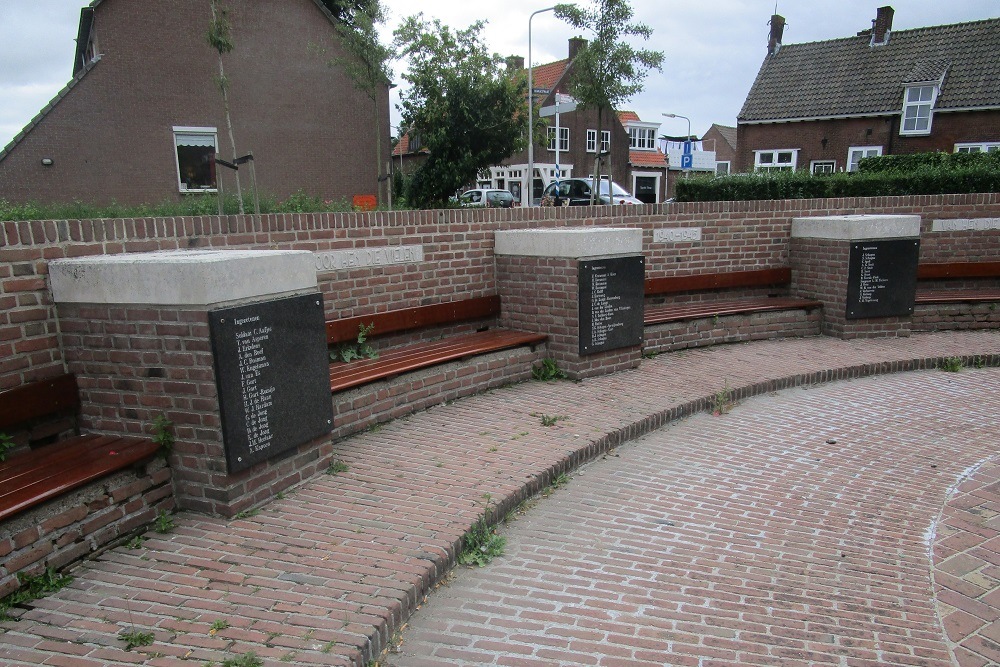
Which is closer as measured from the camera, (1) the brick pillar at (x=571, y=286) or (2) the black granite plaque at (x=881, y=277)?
(1) the brick pillar at (x=571, y=286)

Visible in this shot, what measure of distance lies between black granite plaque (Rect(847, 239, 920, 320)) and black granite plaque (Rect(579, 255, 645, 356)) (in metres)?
3.50

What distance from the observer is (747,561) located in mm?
3768

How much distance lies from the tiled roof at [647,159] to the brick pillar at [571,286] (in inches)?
1794

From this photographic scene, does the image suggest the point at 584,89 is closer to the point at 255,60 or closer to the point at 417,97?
the point at 417,97

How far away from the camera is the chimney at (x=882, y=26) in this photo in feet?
96.5

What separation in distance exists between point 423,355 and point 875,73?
3102 cm

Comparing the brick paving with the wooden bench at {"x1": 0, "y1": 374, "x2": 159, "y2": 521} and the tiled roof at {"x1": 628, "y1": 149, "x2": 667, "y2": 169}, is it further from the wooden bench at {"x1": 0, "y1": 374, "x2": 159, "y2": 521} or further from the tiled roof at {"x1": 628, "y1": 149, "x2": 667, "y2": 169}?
the tiled roof at {"x1": 628, "y1": 149, "x2": 667, "y2": 169}

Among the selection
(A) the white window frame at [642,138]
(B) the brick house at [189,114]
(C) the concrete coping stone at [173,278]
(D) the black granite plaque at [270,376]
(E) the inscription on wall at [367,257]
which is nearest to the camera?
(C) the concrete coping stone at [173,278]

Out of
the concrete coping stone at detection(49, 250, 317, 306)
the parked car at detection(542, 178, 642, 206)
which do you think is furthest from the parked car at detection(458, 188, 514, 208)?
the concrete coping stone at detection(49, 250, 317, 306)

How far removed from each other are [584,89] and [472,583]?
46.9 feet

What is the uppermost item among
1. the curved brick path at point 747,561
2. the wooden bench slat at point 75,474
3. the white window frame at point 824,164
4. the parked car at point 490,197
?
the white window frame at point 824,164

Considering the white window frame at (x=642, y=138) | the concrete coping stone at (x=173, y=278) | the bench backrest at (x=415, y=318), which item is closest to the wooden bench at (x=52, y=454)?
the concrete coping stone at (x=173, y=278)

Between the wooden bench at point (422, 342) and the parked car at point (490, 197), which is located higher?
the parked car at point (490, 197)

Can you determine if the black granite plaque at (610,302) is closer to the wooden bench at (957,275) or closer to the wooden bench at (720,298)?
the wooden bench at (720,298)
